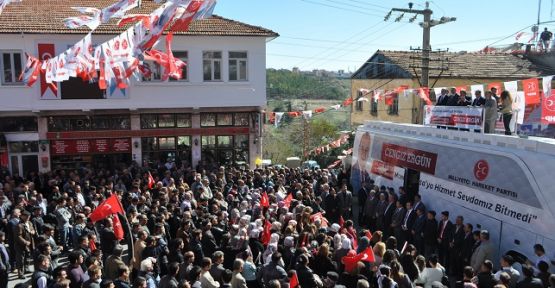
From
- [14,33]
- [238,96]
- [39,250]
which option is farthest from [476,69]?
[39,250]

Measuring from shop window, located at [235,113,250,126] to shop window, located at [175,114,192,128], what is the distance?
6.76 ft

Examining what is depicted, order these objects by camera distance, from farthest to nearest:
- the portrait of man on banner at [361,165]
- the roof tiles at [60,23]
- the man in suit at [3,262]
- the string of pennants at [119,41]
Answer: the roof tiles at [60,23]
the portrait of man on banner at [361,165]
the string of pennants at [119,41]
the man in suit at [3,262]

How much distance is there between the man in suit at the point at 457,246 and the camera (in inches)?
381

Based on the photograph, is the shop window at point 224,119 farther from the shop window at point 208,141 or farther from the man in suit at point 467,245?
the man in suit at point 467,245

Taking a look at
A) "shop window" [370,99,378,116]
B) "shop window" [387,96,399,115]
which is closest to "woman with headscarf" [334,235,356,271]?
"shop window" [387,96,399,115]

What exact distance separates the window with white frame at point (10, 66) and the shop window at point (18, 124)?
1.51 meters

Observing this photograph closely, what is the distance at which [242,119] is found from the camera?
21.3 metres

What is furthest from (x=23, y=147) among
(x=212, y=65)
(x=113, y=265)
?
(x=113, y=265)

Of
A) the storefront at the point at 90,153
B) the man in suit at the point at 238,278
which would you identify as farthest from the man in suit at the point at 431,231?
the storefront at the point at 90,153

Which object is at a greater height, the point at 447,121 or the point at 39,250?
the point at 447,121

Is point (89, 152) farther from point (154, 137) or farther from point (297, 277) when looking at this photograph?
point (297, 277)

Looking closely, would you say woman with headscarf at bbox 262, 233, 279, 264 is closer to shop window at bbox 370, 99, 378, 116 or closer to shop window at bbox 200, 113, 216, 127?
shop window at bbox 200, 113, 216, 127

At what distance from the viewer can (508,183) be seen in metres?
9.05

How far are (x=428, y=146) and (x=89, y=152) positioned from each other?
14.0m
